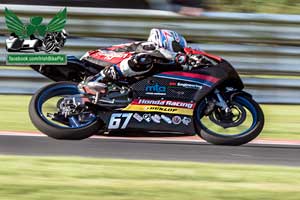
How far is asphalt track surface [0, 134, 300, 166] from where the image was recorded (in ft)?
20.1

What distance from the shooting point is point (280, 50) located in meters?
9.09

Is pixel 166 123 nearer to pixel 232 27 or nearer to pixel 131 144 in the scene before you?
pixel 131 144

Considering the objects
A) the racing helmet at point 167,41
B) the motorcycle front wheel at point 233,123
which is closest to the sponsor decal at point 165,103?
the motorcycle front wheel at point 233,123

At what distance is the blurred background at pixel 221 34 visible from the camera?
9039mm

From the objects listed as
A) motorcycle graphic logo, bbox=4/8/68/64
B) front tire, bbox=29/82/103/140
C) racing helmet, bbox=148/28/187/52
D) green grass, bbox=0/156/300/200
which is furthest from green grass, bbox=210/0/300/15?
green grass, bbox=0/156/300/200

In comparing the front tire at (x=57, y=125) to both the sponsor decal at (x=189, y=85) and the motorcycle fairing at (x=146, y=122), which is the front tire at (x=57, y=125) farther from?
the sponsor decal at (x=189, y=85)

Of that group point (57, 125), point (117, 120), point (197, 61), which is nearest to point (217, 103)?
point (197, 61)

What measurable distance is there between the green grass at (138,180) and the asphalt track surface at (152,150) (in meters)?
0.33

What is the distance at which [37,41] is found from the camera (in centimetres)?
743

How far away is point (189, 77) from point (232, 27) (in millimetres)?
2580

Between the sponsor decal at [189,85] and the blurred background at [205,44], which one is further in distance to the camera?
the sponsor decal at [189,85]

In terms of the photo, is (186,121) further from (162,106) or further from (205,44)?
(205,44)

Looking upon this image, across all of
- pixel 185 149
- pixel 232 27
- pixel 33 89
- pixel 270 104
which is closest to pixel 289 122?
pixel 270 104

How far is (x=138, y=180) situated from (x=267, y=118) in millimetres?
3723
